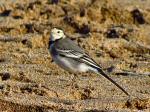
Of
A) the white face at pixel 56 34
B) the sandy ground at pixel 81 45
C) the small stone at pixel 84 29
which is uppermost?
the white face at pixel 56 34

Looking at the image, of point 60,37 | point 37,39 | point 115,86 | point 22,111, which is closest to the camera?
point 22,111

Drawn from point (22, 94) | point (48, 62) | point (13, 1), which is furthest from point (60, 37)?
point (13, 1)

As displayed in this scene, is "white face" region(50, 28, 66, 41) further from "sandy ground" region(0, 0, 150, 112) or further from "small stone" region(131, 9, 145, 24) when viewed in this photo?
"small stone" region(131, 9, 145, 24)

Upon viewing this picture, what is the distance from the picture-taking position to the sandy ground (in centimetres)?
827

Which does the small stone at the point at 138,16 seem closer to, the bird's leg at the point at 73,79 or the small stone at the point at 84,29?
the small stone at the point at 84,29

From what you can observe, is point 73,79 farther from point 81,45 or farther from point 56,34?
point 81,45

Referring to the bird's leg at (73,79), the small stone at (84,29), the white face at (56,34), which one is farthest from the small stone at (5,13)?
the bird's leg at (73,79)

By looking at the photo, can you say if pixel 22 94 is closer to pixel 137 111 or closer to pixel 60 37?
pixel 137 111

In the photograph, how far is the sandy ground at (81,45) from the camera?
827 centimetres

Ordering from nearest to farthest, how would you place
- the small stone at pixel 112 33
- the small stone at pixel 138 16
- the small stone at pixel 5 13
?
1. the small stone at pixel 112 33
2. the small stone at pixel 138 16
3. the small stone at pixel 5 13

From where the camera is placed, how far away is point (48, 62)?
10844mm

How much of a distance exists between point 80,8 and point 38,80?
502cm

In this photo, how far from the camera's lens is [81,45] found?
12.2 m

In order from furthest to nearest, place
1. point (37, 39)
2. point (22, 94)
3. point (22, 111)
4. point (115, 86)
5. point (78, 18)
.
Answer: point (78, 18) < point (37, 39) < point (115, 86) < point (22, 94) < point (22, 111)
